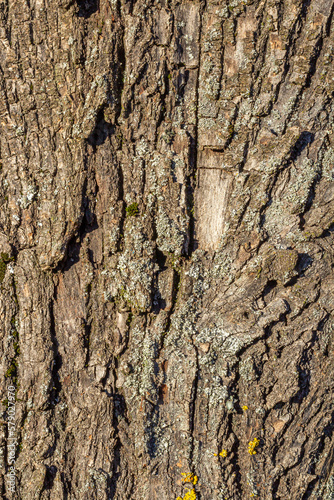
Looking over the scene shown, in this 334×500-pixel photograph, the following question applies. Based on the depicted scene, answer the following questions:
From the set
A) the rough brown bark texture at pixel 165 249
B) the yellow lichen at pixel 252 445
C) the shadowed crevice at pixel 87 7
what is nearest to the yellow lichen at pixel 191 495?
the rough brown bark texture at pixel 165 249

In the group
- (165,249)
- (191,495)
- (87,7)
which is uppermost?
(87,7)

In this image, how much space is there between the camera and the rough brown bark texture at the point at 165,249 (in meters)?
2.43

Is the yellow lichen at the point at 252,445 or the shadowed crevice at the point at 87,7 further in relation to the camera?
the yellow lichen at the point at 252,445

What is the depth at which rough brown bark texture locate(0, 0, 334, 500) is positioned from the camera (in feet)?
7.98

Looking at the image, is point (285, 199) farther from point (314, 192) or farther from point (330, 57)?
point (330, 57)

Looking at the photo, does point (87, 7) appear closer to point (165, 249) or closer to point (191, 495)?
point (165, 249)

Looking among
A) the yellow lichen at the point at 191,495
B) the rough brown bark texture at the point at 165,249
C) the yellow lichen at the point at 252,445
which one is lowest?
the yellow lichen at the point at 191,495

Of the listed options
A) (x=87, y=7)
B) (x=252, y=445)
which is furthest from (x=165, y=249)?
(x=87, y=7)

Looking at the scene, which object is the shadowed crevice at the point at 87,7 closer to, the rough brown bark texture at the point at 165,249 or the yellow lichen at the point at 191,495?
the rough brown bark texture at the point at 165,249

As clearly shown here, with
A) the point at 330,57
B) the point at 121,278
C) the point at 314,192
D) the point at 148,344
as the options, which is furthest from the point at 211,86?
the point at 148,344

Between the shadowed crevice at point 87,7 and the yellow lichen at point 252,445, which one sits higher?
the shadowed crevice at point 87,7

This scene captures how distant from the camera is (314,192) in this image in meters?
2.55

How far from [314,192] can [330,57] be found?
2.84 ft

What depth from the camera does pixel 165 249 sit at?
2.52m
